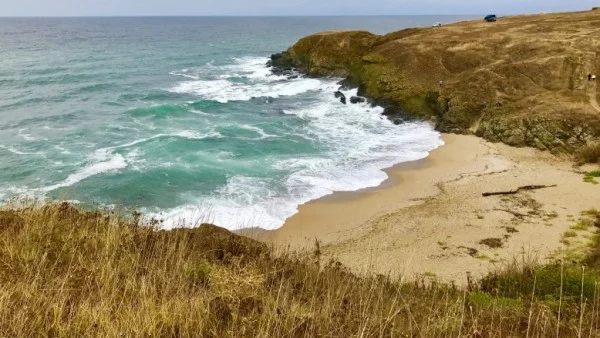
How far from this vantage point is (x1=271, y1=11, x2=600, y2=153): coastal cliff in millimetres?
33875

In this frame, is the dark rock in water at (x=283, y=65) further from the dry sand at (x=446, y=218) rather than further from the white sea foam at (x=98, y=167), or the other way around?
the dry sand at (x=446, y=218)

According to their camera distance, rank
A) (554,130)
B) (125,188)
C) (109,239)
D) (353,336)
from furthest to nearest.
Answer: (554,130), (125,188), (109,239), (353,336)

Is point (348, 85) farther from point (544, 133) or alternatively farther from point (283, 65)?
point (544, 133)

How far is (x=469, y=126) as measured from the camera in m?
37.2

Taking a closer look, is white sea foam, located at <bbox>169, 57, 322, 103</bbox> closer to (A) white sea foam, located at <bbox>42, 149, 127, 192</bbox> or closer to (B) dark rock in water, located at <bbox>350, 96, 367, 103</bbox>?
(B) dark rock in water, located at <bbox>350, 96, 367, 103</bbox>

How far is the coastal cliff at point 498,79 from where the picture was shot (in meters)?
33.9

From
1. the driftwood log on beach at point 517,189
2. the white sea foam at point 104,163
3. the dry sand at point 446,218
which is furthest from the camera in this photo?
the white sea foam at point 104,163

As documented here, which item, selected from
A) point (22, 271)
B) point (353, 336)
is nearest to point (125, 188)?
point (22, 271)

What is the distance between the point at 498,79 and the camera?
4194cm

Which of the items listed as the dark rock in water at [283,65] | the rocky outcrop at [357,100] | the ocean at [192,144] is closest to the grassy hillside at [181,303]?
the ocean at [192,144]

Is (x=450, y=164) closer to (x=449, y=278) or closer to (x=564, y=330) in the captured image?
(x=449, y=278)

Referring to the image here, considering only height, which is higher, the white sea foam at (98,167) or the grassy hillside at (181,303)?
the grassy hillside at (181,303)

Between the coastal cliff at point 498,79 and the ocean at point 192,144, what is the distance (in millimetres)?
3376

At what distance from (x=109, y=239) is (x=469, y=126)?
113 ft
